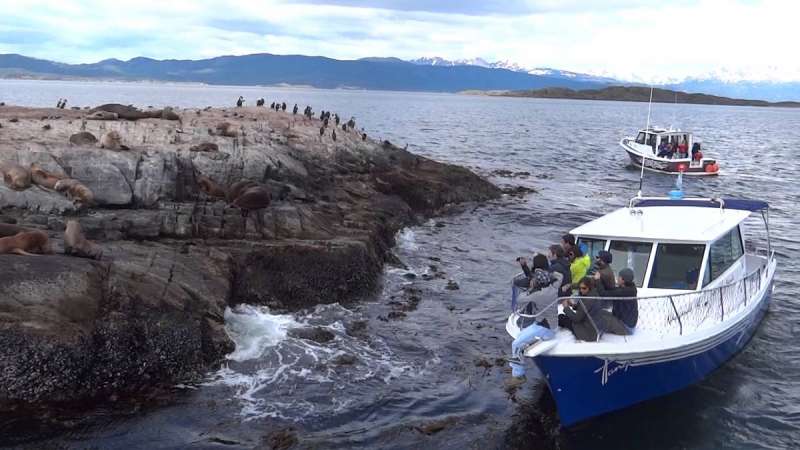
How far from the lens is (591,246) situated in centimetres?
1388

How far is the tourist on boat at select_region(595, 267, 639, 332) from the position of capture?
1148 cm

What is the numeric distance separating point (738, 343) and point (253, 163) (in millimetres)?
15484

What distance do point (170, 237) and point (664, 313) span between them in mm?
12178

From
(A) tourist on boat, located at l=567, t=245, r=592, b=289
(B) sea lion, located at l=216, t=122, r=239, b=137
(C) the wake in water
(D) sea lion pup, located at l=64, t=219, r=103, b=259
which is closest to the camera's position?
(C) the wake in water

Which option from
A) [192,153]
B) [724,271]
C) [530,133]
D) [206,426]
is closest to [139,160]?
[192,153]

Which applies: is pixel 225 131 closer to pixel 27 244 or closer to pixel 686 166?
pixel 27 244

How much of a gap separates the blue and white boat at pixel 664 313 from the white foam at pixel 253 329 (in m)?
5.36

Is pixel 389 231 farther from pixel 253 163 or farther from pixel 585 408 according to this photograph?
pixel 585 408

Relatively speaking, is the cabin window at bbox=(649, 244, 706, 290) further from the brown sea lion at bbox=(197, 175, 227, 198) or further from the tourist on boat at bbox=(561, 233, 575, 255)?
the brown sea lion at bbox=(197, 175, 227, 198)

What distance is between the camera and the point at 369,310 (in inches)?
674

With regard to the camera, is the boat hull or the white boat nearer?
the boat hull

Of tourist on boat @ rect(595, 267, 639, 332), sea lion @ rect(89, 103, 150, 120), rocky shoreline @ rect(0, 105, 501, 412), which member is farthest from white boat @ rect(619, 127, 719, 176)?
tourist on boat @ rect(595, 267, 639, 332)

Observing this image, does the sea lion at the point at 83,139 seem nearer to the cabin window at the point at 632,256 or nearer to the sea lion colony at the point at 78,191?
the sea lion colony at the point at 78,191

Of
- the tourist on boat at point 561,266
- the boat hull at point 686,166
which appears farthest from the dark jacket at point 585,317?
the boat hull at point 686,166
